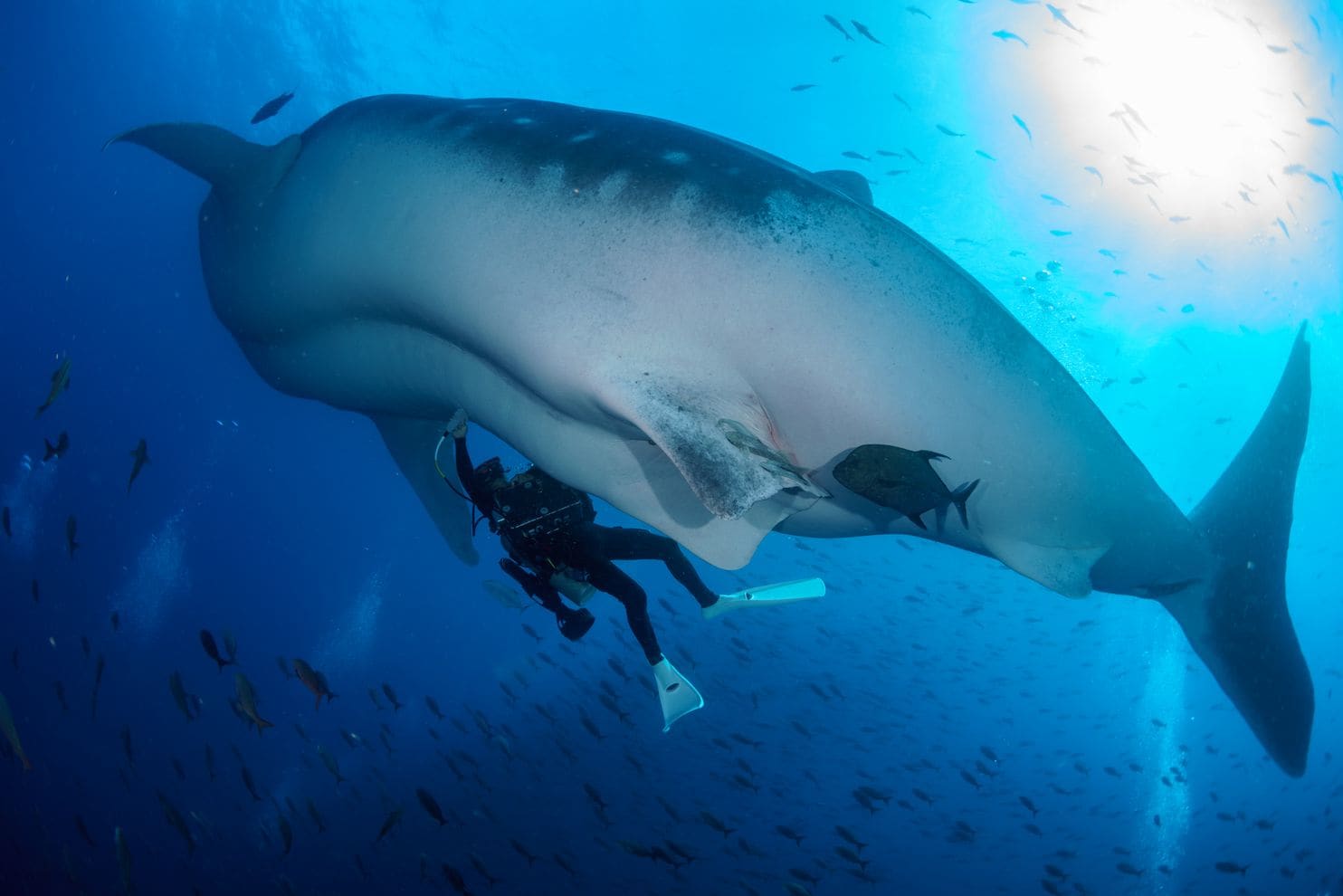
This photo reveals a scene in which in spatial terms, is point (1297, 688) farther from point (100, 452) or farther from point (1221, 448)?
point (100, 452)

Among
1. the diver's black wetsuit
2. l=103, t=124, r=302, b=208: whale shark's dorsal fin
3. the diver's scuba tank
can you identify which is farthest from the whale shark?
the diver's scuba tank

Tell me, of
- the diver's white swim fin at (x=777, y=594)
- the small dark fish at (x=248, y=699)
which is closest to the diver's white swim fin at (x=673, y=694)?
the diver's white swim fin at (x=777, y=594)

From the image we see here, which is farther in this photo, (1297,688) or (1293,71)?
(1293,71)

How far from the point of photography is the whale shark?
2.38 m

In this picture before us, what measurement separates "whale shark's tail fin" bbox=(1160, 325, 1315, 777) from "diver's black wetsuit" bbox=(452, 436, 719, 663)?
3.70m

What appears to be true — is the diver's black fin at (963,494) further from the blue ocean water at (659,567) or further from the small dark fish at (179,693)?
the small dark fish at (179,693)

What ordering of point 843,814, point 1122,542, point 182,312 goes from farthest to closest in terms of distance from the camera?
1. point 182,312
2. point 843,814
3. point 1122,542

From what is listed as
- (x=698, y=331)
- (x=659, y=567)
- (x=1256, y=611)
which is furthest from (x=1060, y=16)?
(x=659, y=567)

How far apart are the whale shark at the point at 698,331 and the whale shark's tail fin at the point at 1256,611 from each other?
0.67 meters

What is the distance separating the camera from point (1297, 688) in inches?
169

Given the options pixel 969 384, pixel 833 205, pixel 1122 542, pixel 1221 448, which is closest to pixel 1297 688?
pixel 1122 542

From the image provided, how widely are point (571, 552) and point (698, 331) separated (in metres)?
3.35

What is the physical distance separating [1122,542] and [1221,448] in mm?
39658

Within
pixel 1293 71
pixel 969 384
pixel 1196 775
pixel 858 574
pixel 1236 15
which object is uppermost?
pixel 1236 15
